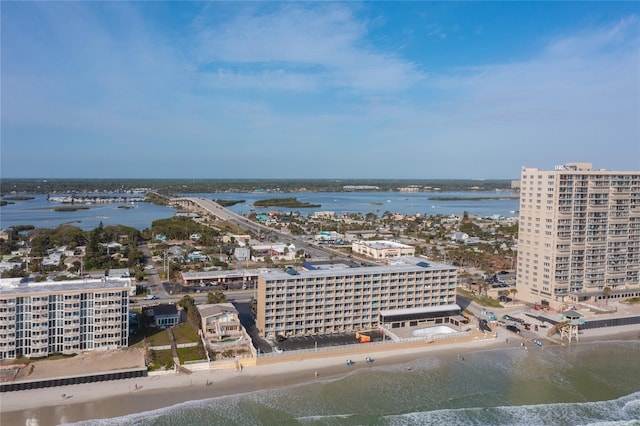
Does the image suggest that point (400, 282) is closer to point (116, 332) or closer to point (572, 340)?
point (572, 340)

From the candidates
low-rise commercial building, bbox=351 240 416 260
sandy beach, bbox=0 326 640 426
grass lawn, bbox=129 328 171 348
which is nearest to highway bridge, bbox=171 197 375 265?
low-rise commercial building, bbox=351 240 416 260

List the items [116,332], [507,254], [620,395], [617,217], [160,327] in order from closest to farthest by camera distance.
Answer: [620,395] < [116,332] < [160,327] < [617,217] < [507,254]

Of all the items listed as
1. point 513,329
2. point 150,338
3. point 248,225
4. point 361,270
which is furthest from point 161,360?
point 248,225

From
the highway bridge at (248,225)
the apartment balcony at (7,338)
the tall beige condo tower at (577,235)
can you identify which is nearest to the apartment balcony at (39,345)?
the apartment balcony at (7,338)

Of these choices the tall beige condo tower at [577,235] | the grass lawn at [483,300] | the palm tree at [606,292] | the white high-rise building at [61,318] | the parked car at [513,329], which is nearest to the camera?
the white high-rise building at [61,318]

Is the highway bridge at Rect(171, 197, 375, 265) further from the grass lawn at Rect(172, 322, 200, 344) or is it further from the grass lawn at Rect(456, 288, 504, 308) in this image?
the grass lawn at Rect(172, 322, 200, 344)

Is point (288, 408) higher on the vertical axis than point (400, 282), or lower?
lower

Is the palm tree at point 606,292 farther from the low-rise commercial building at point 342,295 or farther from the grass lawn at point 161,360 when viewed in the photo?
the grass lawn at point 161,360

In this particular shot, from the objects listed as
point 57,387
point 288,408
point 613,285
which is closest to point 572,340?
point 613,285
